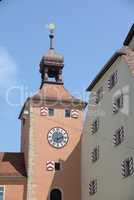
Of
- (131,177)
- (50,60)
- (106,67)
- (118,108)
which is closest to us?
(131,177)

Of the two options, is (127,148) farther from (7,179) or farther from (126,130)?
(7,179)

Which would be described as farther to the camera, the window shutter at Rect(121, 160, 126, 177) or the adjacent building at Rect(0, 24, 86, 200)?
the adjacent building at Rect(0, 24, 86, 200)

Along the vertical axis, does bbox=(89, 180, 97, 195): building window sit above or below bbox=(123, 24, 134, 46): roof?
below

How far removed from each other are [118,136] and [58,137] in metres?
8.85

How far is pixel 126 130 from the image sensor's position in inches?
1015

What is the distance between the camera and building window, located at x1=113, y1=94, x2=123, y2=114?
89.3 ft

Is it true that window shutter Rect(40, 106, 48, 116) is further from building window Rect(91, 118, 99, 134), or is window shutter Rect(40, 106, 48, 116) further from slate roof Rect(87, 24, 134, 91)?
slate roof Rect(87, 24, 134, 91)

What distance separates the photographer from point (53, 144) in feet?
114

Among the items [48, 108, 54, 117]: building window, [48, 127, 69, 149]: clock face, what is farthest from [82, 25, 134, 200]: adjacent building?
[48, 108, 54, 117]: building window

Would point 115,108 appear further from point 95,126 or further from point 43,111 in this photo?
point 43,111

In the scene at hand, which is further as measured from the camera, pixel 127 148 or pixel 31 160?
pixel 31 160

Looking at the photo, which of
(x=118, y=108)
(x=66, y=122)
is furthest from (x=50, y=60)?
(x=118, y=108)

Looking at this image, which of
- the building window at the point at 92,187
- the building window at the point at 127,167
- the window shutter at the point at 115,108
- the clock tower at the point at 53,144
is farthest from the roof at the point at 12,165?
the building window at the point at 127,167

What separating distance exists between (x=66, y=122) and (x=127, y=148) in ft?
36.1
